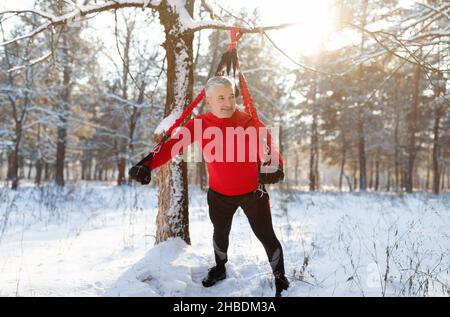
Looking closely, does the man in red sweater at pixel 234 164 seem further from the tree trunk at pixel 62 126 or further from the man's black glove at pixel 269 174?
the tree trunk at pixel 62 126

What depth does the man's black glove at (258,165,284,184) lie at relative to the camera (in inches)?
102

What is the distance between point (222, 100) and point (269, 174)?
2.69 feet

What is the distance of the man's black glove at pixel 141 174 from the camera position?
2.72 meters

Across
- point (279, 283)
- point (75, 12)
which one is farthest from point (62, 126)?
point (279, 283)

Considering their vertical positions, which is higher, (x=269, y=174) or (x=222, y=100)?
(x=222, y=100)

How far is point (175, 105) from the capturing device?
147 inches

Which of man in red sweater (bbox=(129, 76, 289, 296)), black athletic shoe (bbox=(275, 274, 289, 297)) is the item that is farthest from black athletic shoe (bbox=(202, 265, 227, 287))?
black athletic shoe (bbox=(275, 274, 289, 297))

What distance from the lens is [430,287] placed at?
2.86m

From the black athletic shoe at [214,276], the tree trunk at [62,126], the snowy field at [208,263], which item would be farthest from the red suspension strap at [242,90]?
the tree trunk at [62,126]

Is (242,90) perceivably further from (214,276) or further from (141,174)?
(214,276)

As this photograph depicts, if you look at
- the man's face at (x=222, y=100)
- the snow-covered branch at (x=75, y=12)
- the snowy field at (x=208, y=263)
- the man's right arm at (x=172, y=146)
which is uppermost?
the snow-covered branch at (x=75, y=12)

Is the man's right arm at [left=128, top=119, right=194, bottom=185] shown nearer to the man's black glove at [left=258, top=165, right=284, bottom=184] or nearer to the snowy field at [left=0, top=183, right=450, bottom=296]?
the man's black glove at [left=258, top=165, right=284, bottom=184]

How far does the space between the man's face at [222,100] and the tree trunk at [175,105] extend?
89 centimetres

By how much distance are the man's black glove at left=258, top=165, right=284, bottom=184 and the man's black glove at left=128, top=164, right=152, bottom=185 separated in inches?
38.7
